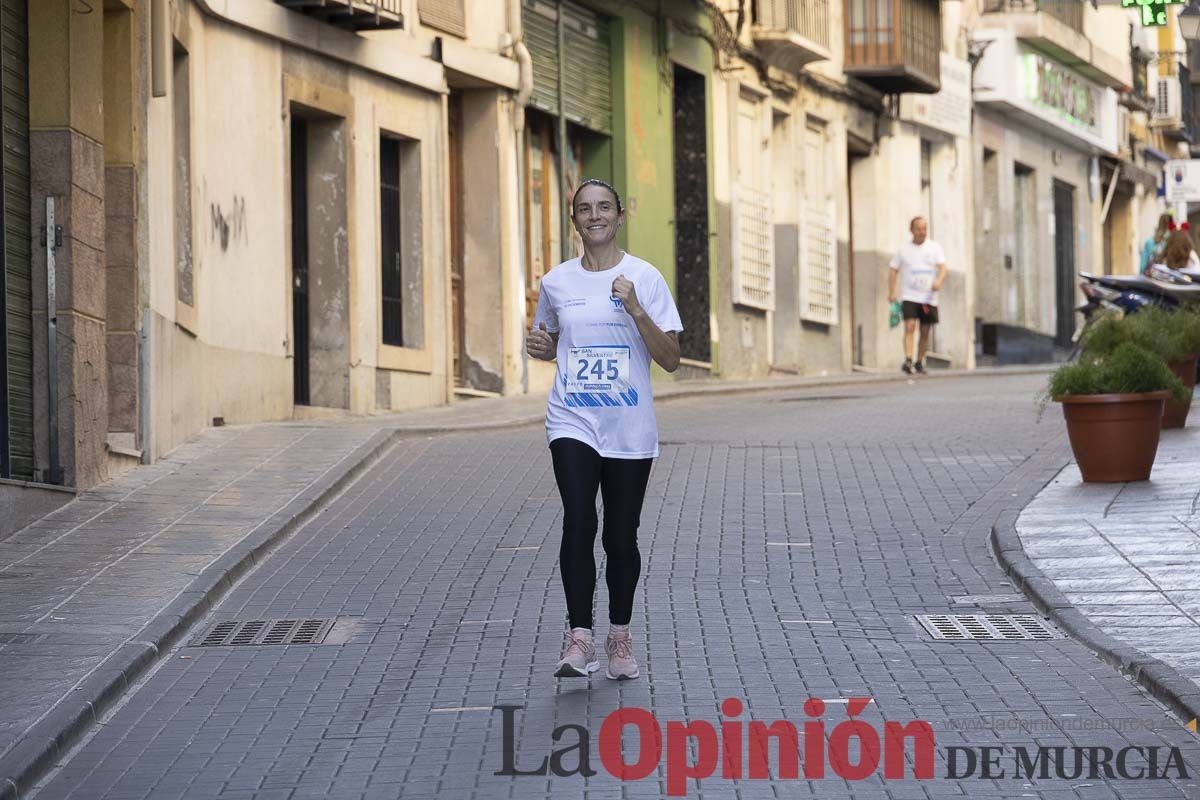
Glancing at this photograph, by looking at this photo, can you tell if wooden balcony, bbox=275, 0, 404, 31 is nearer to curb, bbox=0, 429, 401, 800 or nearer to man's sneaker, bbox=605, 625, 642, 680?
curb, bbox=0, 429, 401, 800

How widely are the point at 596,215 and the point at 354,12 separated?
1176cm

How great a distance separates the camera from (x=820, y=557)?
11234 millimetres

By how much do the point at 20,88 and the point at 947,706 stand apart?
7637mm

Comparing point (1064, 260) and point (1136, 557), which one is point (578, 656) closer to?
point (1136, 557)

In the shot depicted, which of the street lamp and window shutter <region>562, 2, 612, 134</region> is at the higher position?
the street lamp

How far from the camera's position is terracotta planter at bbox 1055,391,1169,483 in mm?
13461

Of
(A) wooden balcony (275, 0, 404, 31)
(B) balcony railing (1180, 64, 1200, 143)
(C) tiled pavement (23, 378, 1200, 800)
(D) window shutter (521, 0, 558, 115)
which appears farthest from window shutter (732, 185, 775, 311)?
(B) balcony railing (1180, 64, 1200, 143)

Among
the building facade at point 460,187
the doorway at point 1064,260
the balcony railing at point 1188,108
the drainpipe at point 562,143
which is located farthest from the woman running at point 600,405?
the balcony railing at point 1188,108

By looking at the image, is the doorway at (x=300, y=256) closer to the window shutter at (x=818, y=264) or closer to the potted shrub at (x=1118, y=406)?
the potted shrub at (x=1118, y=406)

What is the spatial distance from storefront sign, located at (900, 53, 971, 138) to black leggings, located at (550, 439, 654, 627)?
94.6 feet

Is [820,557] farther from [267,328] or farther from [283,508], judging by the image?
[267,328]

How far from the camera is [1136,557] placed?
10.7 meters

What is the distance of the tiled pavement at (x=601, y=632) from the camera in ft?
22.3

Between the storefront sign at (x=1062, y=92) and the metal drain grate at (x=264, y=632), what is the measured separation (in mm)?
33000
